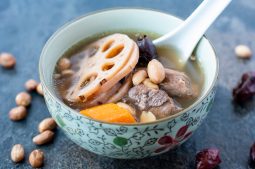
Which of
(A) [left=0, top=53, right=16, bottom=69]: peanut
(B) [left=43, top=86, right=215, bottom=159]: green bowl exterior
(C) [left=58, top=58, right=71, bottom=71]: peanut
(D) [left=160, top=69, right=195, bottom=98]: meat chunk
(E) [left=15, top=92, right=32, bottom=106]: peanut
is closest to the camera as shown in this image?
(B) [left=43, top=86, right=215, bottom=159]: green bowl exterior

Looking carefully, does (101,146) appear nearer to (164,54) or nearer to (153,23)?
(164,54)

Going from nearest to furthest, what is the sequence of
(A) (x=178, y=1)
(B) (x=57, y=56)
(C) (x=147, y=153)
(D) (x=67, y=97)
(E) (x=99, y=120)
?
(E) (x=99, y=120) → (C) (x=147, y=153) → (D) (x=67, y=97) → (B) (x=57, y=56) → (A) (x=178, y=1)

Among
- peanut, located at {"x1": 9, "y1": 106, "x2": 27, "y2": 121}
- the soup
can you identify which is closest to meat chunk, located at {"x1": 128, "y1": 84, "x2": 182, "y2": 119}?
the soup

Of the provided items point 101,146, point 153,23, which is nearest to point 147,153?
point 101,146

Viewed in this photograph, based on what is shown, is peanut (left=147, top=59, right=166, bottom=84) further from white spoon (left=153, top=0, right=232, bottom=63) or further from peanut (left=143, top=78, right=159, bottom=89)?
white spoon (left=153, top=0, right=232, bottom=63)

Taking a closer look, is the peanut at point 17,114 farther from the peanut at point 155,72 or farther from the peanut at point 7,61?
the peanut at point 155,72

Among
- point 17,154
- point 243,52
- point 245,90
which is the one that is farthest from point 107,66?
point 243,52

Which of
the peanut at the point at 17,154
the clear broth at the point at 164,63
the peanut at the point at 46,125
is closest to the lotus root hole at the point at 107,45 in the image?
the clear broth at the point at 164,63

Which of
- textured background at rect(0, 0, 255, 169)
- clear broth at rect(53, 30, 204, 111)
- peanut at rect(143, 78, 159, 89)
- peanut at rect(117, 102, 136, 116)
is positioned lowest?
textured background at rect(0, 0, 255, 169)
